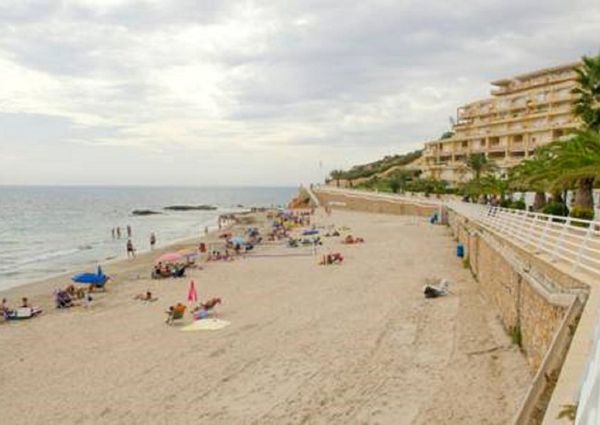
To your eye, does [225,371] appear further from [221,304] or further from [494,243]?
[494,243]

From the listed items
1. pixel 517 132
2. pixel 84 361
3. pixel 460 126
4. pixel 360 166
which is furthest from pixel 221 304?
pixel 360 166

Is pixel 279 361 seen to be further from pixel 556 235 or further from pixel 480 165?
pixel 480 165

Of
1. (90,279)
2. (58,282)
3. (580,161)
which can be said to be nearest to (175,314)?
(90,279)

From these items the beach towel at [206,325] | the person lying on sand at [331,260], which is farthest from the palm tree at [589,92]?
the beach towel at [206,325]

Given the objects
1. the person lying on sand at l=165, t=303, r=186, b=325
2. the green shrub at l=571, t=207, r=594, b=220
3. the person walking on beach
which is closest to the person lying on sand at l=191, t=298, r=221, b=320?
the person lying on sand at l=165, t=303, r=186, b=325

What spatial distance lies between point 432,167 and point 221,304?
2797 inches

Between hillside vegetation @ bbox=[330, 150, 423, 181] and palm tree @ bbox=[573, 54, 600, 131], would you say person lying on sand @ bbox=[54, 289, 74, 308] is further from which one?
hillside vegetation @ bbox=[330, 150, 423, 181]

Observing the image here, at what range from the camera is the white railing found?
9.98m

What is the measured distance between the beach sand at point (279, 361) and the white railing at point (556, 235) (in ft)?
6.94

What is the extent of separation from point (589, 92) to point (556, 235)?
14.6 metres

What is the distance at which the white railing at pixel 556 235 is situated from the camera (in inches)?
393

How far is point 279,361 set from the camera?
12.7m

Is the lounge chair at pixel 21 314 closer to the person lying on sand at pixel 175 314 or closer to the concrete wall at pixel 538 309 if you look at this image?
the person lying on sand at pixel 175 314

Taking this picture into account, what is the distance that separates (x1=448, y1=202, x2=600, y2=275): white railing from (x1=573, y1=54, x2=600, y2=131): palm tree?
655cm
